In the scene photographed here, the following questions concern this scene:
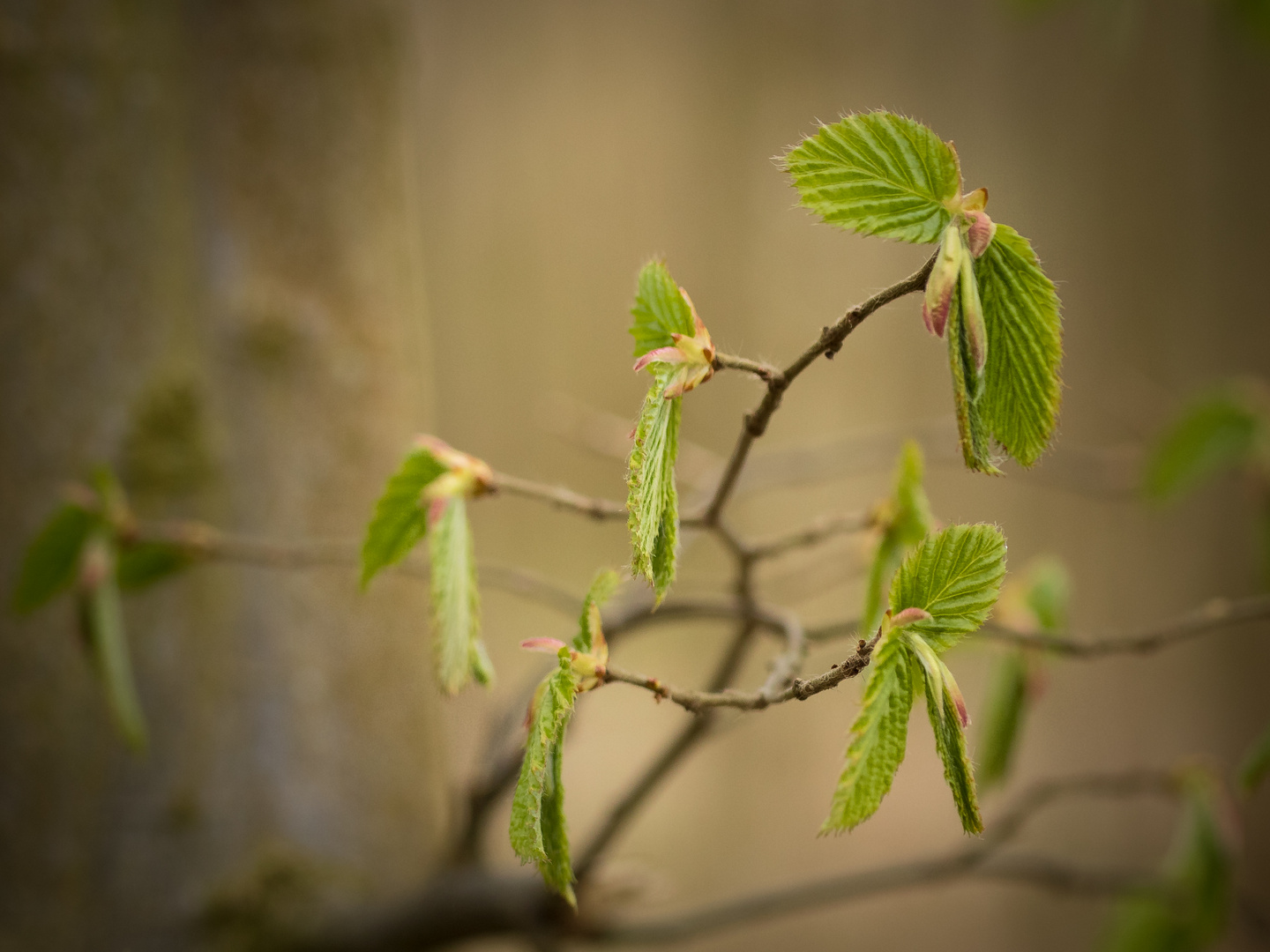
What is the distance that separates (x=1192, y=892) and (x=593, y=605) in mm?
441

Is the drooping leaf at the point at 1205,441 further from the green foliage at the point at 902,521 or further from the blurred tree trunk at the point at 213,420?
the blurred tree trunk at the point at 213,420

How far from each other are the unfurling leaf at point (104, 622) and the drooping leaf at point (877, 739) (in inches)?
11.8

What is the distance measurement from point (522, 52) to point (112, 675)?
75 centimetres

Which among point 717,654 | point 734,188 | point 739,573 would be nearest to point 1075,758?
point 717,654

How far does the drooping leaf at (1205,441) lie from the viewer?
51cm

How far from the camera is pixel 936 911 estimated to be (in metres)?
1.06

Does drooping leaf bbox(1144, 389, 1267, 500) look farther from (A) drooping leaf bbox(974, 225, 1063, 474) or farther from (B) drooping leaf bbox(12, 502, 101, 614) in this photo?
(B) drooping leaf bbox(12, 502, 101, 614)

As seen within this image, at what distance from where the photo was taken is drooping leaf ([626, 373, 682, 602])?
0.18 metres

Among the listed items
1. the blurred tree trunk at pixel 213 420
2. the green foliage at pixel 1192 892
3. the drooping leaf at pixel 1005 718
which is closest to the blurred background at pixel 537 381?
the blurred tree trunk at pixel 213 420

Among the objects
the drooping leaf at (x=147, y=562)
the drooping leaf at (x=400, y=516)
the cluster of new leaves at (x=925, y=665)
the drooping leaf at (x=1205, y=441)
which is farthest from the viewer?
Answer: the drooping leaf at (x=1205, y=441)

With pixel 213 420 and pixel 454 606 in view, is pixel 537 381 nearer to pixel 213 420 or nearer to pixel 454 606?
pixel 213 420

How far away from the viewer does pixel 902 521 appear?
306 millimetres

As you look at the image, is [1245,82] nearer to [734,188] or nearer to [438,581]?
[734,188]

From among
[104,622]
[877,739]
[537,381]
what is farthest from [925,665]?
[537,381]
